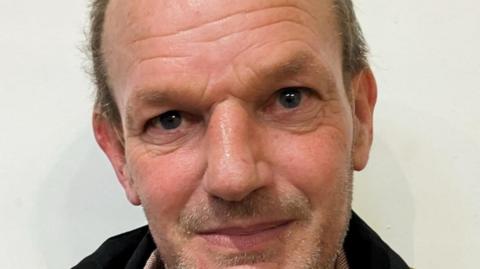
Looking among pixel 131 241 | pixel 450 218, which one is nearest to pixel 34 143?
pixel 131 241

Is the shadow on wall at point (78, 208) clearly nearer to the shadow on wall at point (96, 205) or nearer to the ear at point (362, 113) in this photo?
the shadow on wall at point (96, 205)

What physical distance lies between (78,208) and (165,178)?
508 mm

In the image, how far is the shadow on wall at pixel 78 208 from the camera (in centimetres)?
133

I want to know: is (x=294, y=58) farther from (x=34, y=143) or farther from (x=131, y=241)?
(x=34, y=143)

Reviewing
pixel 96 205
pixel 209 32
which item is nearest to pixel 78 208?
pixel 96 205

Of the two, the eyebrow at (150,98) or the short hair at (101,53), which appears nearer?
the eyebrow at (150,98)

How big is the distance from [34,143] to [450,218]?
911mm

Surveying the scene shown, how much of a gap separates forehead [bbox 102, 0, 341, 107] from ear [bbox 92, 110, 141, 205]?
199 millimetres

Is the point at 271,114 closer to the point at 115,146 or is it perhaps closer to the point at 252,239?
the point at 252,239

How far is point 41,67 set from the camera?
4.28ft

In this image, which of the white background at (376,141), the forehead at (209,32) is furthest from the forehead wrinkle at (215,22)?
the white background at (376,141)

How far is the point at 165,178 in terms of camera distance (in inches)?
35.8

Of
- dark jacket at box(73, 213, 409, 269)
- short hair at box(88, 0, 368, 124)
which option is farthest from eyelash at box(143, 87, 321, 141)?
dark jacket at box(73, 213, 409, 269)

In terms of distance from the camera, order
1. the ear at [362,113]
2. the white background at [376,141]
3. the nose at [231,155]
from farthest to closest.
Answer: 1. the white background at [376,141]
2. the ear at [362,113]
3. the nose at [231,155]
